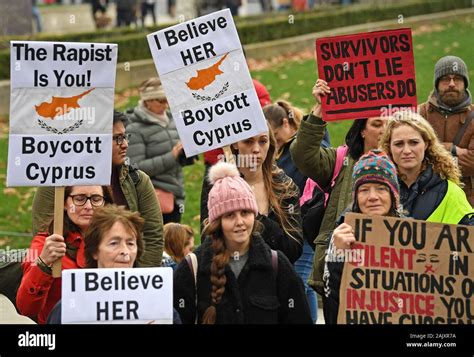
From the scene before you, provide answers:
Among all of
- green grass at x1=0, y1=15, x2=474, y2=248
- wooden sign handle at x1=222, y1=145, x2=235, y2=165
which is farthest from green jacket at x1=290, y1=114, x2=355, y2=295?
green grass at x1=0, y1=15, x2=474, y2=248

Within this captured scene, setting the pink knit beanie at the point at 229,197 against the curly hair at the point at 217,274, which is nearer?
the curly hair at the point at 217,274

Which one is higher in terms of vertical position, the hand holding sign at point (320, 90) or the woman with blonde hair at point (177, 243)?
the hand holding sign at point (320, 90)

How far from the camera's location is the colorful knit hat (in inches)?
322

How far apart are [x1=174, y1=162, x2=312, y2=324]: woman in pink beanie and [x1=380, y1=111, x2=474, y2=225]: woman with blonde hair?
42.4 inches

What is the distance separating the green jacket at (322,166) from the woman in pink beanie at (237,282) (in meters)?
1.03

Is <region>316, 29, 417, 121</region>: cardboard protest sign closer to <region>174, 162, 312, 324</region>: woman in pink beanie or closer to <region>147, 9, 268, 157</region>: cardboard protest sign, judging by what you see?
<region>147, 9, 268, 157</region>: cardboard protest sign

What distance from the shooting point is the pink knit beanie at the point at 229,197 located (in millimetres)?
8133

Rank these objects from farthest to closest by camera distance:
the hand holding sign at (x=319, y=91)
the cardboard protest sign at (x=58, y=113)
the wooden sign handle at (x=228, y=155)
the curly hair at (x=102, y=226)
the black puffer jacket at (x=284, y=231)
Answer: the hand holding sign at (x=319, y=91) < the wooden sign handle at (x=228, y=155) < the black puffer jacket at (x=284, y=231) < the cardboard protest sign at (x=58, y=113) < the curly hair at (x=102, y=226)

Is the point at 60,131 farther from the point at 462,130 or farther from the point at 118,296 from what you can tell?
the point at 462,130

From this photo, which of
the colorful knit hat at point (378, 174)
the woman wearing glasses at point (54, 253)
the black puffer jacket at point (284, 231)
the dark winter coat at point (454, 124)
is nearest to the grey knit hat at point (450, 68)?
the dark winter coat at point (454, 124)

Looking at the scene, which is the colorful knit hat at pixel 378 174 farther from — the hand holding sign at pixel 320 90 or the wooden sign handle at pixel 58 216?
the wooden sign handle at pixel 58 216

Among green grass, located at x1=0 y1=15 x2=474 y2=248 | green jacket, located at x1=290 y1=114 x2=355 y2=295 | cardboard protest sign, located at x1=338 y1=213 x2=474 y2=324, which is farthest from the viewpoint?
green grass, located at x1=0 y1=15 x2=474 y2=248

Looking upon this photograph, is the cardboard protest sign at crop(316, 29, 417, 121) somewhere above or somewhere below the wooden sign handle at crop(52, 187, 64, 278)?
above

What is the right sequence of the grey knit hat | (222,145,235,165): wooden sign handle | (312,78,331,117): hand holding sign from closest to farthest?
(222,145,235,165): wooden sign handle → (312,78,331,117): hand holding sign → the grey knit hat
